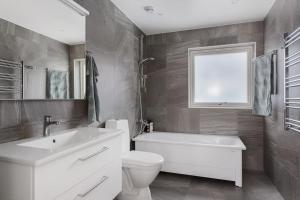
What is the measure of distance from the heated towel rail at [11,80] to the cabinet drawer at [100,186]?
0.79m

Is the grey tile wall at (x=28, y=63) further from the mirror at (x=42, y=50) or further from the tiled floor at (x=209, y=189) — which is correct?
the tiled floor at (x=209, y=189)

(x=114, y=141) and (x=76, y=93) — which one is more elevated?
(x=76, y=93)

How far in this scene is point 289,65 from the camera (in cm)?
200

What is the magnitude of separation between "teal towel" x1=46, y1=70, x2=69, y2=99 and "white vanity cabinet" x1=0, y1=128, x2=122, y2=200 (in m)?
0.63

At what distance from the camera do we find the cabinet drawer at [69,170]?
0.99 meters

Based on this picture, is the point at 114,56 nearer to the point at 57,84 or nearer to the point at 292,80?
the point at 57,84

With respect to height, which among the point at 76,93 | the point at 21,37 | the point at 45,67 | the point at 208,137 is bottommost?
the point at 208,137

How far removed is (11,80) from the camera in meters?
1.37

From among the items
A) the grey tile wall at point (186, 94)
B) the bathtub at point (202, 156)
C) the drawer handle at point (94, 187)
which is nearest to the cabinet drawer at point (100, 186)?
the drawer handle at point (94, 187)

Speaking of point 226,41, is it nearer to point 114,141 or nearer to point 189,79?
point 189,79

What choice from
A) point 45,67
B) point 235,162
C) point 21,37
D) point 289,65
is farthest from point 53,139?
point 289,65

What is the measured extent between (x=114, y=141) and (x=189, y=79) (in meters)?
2.19

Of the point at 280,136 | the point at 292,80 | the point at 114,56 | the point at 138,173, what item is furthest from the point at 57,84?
the point at 280,136

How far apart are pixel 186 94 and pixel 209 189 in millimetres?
1612
